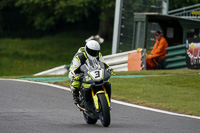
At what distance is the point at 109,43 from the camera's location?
3975cm

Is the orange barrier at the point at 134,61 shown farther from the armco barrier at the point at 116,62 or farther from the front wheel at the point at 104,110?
the front wheel at the point at 104,110

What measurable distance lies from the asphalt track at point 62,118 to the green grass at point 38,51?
45.5ft

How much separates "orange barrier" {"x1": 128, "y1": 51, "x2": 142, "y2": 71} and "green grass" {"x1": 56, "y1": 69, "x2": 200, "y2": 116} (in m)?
1.61

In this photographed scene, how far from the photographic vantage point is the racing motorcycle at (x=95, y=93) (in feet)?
30.5

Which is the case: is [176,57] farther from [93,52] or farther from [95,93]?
[95,93]

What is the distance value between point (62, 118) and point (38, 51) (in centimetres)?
2720

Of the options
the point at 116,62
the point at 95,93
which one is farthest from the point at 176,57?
the point at 95,93

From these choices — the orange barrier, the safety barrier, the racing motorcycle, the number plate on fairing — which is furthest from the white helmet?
the safety barrier

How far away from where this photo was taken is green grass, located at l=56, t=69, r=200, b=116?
12.4 metres

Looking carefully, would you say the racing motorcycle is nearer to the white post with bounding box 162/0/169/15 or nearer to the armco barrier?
the armco barrier

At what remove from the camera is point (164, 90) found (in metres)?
14.6

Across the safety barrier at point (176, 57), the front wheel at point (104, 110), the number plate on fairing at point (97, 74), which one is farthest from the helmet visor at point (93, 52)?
the safety barrier at point (176, 57)

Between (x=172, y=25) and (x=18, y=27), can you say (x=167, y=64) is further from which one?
(x=18, y=27)

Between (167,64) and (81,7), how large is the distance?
1487cm
